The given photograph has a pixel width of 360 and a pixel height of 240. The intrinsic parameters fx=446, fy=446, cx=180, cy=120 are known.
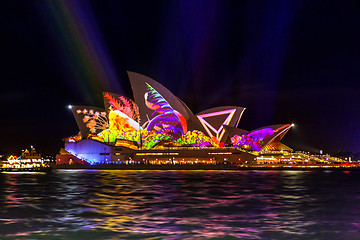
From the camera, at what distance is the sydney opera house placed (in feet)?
329

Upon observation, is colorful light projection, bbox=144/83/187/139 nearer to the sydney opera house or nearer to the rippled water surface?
the sydney opera house

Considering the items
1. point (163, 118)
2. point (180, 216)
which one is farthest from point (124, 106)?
point (180, 216)

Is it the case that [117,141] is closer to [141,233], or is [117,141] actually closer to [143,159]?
[143,159]

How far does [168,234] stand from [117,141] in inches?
3410

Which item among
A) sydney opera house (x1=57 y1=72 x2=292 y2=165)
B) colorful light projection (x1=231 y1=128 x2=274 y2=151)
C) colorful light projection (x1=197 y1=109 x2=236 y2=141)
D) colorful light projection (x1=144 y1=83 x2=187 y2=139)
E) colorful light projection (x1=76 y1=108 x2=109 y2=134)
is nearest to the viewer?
sydney opera house (x1=57 y1=72 x2=292 y2=165)

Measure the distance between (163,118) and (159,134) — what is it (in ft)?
13.6

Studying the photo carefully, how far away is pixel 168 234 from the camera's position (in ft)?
57.7

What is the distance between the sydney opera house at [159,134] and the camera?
100m

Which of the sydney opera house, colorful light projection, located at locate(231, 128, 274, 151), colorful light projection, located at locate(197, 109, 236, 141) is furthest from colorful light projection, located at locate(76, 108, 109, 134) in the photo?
colorful light projection, located at locate(231, 128, 274, 151)

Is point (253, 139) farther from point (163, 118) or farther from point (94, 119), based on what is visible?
point (94, 119)

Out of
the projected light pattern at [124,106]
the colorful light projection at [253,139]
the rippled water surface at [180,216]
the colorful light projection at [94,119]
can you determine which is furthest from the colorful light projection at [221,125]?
the rippled water surface at [180,216]

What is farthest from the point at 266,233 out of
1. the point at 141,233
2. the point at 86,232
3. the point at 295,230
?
the point at 86,232

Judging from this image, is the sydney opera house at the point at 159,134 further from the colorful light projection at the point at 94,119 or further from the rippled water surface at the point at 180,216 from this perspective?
the rippled water surface at the point at 180,216

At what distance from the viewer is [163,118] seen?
103750mm
